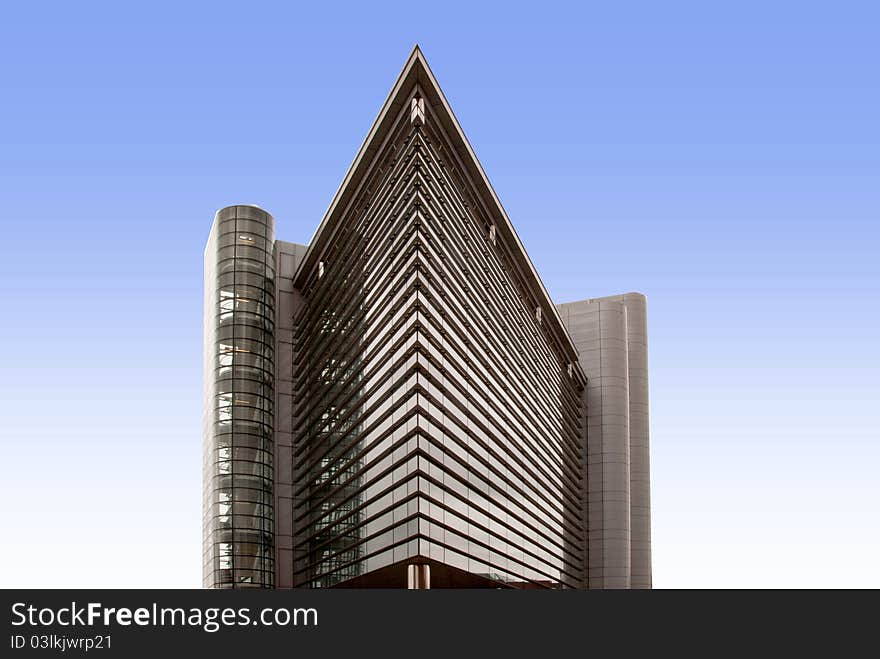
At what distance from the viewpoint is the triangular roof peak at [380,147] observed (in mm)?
44938

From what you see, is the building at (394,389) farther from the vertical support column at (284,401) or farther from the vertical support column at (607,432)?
the vertical support column at (607,432)

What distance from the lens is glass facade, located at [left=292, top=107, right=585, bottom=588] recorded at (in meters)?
39.7

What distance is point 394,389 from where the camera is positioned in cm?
4019

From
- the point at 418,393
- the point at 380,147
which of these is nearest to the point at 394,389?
the point at 418,393

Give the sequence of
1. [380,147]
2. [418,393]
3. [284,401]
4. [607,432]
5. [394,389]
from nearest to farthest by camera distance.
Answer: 1. [418,393]
2. [394,389]
3. [380,147]
4. [284,401]
5. [607,432]

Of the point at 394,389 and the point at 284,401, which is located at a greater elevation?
the point at 284,401

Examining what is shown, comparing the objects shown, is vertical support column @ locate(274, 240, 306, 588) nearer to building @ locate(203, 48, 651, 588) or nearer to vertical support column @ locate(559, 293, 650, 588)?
building @ locate(203, 48, 651, 588)

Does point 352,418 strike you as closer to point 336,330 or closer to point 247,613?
point 336,330

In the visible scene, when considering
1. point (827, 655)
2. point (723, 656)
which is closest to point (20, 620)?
point (723, 656)

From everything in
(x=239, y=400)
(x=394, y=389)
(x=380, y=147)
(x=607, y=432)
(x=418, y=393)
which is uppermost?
(x=380, y=147)

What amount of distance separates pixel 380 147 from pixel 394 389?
14.1m

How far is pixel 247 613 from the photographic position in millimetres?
20281

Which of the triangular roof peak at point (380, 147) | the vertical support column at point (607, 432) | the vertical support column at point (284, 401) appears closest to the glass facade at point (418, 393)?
the triangular roof peak at point (380, 147)

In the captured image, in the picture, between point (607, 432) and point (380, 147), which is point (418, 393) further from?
point (607, 432)
